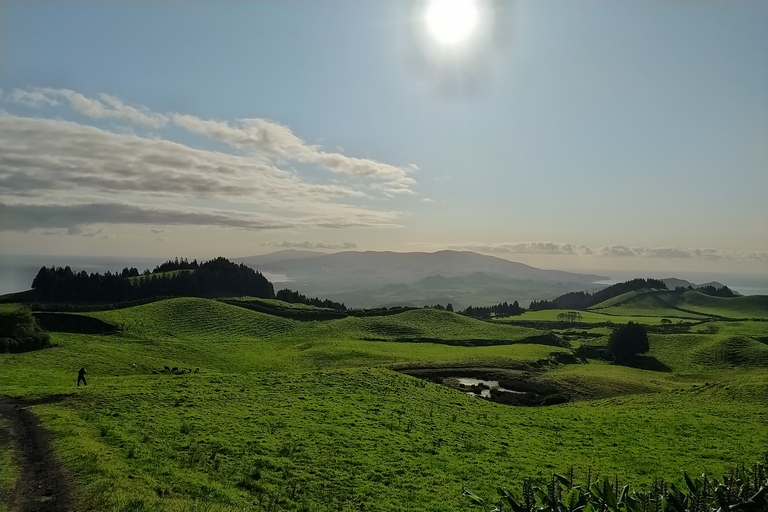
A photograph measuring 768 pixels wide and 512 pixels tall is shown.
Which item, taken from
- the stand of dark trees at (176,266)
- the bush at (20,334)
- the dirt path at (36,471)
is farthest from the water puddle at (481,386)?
the stand of dark trees at (176,266)

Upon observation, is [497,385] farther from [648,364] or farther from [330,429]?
[648,364]

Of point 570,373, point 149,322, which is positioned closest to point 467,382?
point 570,373

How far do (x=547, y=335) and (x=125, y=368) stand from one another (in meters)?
83.9

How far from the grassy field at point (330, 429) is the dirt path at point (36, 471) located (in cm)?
51

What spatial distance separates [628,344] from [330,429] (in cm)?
7989

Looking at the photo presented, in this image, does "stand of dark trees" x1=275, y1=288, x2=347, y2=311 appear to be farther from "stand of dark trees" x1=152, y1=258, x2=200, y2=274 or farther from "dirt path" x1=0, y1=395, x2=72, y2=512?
"dirt path" x1=0, y1=395, x2=72, y2=512

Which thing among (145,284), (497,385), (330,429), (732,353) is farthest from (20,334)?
(732,353)

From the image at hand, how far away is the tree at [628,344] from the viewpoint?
87.9 meters

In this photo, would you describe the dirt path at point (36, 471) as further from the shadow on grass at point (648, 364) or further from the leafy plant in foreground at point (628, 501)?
the shadow on grass at point (648, 364)

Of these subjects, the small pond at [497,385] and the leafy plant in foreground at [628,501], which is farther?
the small pond at [497,385]

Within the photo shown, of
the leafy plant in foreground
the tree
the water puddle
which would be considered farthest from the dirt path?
Answer: the tree

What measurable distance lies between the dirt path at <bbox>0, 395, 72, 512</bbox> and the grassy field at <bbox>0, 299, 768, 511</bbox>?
0.51m

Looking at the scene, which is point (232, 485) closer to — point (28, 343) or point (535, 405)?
point (535, 405)

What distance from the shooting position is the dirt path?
14742mm
